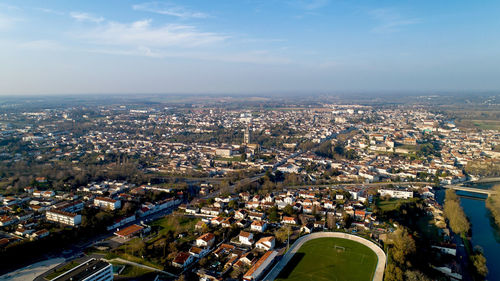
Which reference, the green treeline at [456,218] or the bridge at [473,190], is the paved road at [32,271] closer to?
the green treeline at [456,218]

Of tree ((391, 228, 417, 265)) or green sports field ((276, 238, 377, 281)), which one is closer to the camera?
green sports field ((276, 238, 377, 281))

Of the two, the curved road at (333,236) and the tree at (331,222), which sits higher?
the tree at (331,222)

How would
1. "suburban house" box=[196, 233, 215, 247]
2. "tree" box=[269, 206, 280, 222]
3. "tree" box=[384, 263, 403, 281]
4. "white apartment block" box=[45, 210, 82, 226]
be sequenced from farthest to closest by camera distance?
"tree" box=[269, 206, 280, 222] → "white apartment block" box=[45, 210, 82, 226] → "suburban house" box=[196, 233, 215, 247] → "tree" box=[384, 263, 403, 281]

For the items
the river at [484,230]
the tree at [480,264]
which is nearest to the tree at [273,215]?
the tree at [480,264]

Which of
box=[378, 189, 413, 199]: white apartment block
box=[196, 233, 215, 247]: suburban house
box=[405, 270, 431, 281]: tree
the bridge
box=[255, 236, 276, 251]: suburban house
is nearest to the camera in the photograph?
box=[405, 270, 431, 281]: tree

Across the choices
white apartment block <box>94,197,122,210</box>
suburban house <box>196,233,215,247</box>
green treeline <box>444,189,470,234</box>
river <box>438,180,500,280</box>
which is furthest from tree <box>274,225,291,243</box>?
white apartment block <box>94,197,122,210</box>

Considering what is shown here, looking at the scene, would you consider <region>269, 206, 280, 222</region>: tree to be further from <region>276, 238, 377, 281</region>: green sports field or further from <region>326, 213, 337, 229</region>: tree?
<region>276, 238, 377, 281</region>: green sports field

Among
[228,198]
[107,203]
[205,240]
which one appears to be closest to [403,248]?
[205,240]

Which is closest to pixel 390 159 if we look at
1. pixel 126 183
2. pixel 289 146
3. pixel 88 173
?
pixel 289 146
